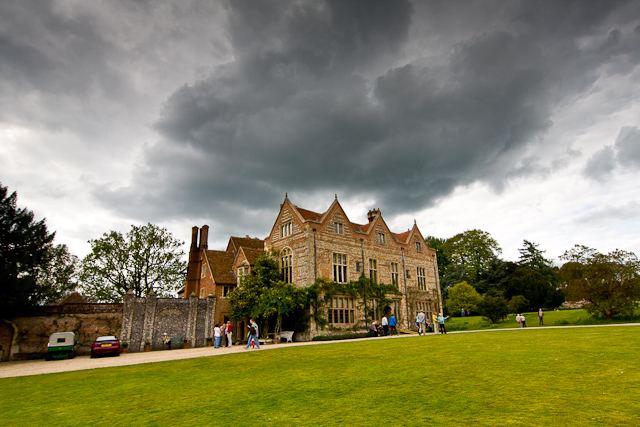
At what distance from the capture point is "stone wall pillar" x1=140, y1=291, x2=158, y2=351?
112ft

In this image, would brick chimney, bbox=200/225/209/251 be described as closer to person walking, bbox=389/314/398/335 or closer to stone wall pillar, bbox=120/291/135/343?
stone wall pillar, bbox=120/291/135/343

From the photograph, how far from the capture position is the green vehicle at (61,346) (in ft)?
94.8

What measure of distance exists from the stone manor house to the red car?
12.0 m

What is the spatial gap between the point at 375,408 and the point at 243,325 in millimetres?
34710

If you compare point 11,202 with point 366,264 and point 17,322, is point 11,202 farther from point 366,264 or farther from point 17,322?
point 366,264

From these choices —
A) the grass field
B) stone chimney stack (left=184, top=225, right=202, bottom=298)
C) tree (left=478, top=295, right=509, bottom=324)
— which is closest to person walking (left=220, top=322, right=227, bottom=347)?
stone chimney stack (left=184, top=225, right=202, bottom=298)

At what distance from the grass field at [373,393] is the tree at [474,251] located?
63.4 meters

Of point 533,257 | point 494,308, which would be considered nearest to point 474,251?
point 533,257

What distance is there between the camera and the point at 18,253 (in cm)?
3256

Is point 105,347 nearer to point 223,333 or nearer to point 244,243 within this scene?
point 223,333

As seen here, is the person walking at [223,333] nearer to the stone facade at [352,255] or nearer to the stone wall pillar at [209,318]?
the stone wall pillar at [209,318]

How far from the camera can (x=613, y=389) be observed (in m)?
7.55

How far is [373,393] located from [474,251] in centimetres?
7307

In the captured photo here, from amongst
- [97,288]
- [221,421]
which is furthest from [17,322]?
[221,421]
